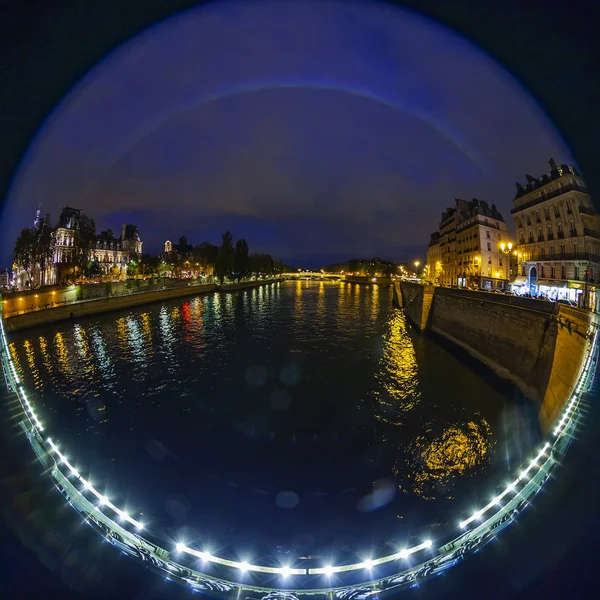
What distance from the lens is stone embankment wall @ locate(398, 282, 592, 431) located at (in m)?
11.2

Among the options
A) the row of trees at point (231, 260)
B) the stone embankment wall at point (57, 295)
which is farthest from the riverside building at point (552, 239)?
the row of trees at point (231, 260)

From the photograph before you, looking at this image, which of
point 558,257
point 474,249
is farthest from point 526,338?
point 474,249

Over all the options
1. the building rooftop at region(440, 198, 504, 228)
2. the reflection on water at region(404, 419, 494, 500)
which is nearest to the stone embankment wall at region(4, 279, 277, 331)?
the reflection on water at region(404, 419, 494, 500)

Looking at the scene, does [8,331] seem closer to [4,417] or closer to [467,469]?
[4,417]

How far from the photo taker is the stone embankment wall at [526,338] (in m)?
11.2

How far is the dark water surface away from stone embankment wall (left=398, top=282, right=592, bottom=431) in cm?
156

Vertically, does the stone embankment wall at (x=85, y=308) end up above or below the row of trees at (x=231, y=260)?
below

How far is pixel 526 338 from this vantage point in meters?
17.3

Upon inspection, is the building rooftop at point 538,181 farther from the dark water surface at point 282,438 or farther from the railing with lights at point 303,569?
the railing with lights at point 303,569

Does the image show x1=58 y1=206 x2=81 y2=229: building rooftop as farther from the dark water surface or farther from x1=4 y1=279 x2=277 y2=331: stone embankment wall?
the dark water surface

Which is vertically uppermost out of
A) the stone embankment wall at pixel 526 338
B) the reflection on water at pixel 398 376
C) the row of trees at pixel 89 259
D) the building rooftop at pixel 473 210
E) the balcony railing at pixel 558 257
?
the building rooftop at pixel 473 210

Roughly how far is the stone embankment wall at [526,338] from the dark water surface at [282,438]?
1.56 m

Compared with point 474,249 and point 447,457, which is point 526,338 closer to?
point 447,457

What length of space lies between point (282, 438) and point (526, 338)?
54.4 ft
